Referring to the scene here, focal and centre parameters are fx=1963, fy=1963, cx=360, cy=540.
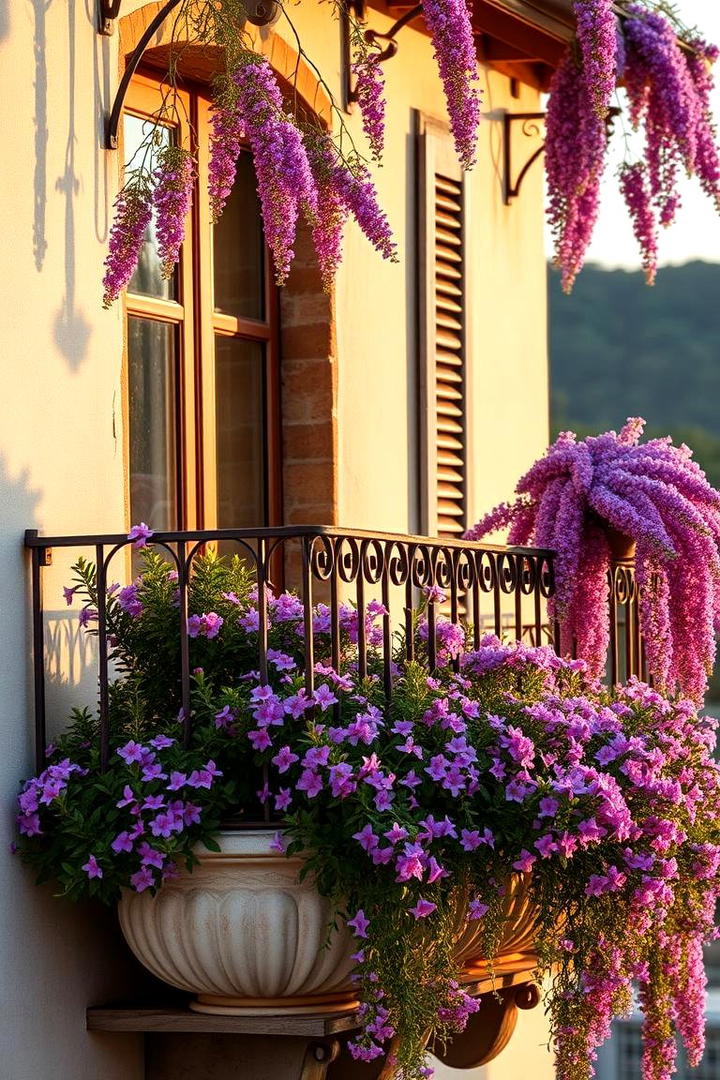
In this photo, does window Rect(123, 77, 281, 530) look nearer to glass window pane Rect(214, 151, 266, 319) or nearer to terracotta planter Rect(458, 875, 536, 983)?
glass window pane Rect(214, 151, 266, 319)

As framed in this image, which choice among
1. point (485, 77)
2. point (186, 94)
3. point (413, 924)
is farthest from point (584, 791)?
point (485, 77)

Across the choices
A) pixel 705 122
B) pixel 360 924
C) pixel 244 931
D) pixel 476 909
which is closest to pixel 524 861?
pixel 476 909

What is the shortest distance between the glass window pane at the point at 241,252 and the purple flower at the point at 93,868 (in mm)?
2162

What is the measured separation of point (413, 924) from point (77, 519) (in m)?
1.28

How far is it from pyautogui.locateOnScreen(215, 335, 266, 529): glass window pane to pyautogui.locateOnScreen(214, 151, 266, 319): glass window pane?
0.37 ft

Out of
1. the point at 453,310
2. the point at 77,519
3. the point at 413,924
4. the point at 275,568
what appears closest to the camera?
the point at 413,924

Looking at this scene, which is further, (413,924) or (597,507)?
(597,507)

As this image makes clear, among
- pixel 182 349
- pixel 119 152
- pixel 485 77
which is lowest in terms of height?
pixel 182 349

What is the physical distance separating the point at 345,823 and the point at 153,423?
1740 mm

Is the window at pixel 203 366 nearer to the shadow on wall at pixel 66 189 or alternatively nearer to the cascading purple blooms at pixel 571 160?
the shadow on wall at pixel 66 189

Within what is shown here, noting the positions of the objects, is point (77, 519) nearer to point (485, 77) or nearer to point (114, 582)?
point (114, 582)

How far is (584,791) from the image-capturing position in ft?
14.2

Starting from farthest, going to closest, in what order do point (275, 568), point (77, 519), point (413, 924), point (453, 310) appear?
point (453, 310) → point (275, 568) → point (77, 519) → point (413, 924)

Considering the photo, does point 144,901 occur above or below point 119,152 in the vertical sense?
below
